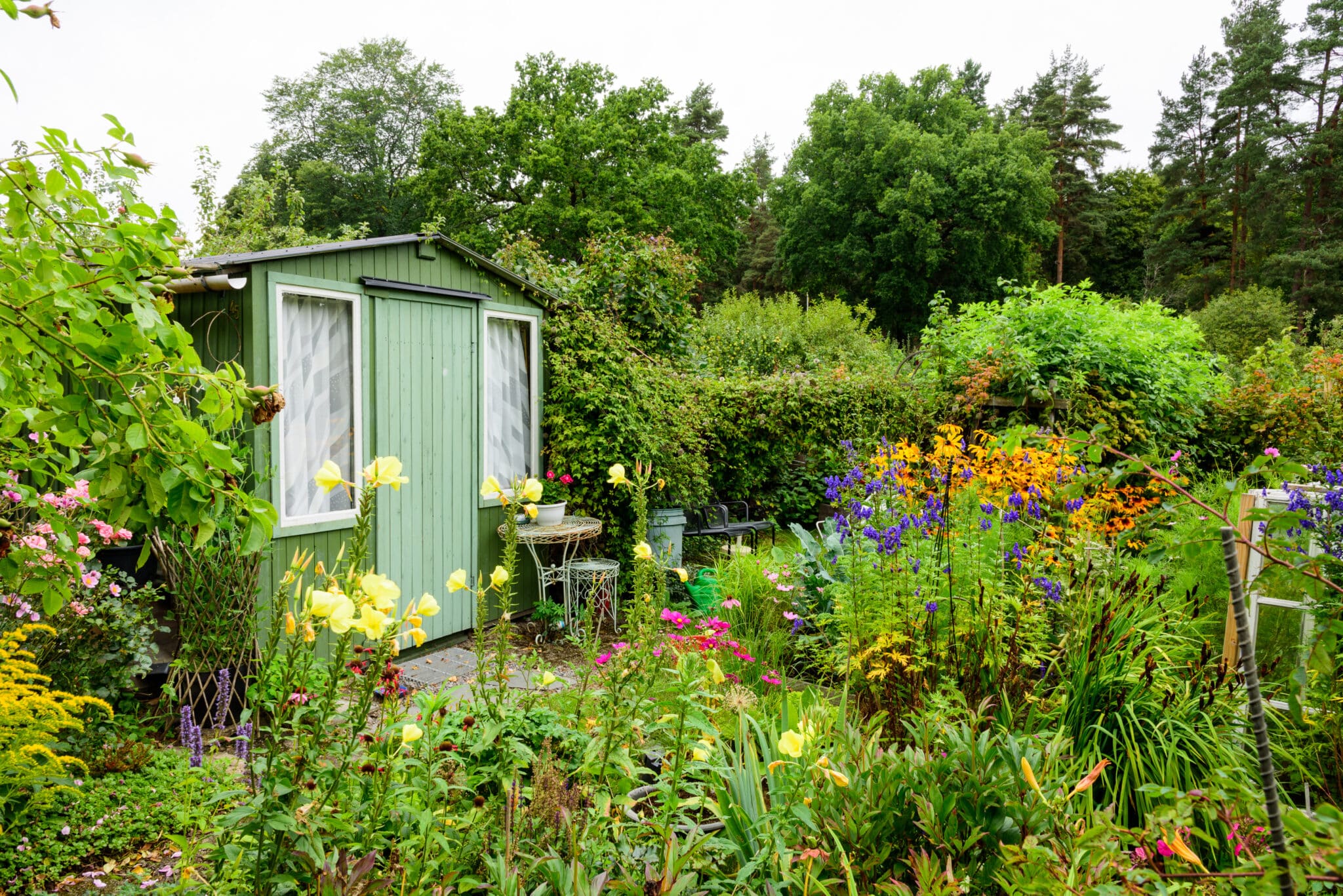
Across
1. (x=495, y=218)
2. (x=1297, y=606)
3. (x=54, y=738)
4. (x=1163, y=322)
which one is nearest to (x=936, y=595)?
(x=1297, y=606)

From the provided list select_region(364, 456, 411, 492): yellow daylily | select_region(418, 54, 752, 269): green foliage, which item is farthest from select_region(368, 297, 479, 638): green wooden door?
select_region(418, 54, 752, 269): green foliage

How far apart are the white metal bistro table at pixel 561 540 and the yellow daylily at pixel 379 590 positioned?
383 centimetres

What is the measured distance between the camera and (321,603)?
123 cm

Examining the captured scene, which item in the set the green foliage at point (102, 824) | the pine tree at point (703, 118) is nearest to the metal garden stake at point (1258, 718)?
the green foliage at point (102, 824)

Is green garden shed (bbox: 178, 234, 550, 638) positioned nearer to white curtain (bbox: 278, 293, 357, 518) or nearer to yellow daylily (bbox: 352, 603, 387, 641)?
white curtain (bbox: 278, 293, 357, 518)

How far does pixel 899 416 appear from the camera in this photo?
26.6 feet

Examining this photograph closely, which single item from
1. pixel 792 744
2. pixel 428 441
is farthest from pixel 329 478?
pixel 428 441

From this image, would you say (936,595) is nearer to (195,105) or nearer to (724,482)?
(724,482)

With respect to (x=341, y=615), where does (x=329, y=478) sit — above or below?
above

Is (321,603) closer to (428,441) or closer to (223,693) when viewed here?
(223,693)

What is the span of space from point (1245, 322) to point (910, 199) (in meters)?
8.68

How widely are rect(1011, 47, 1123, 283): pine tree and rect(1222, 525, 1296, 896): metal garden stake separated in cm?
2886

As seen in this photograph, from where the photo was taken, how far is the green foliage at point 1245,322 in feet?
54.2

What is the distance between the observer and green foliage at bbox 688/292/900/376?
10.5 metres
